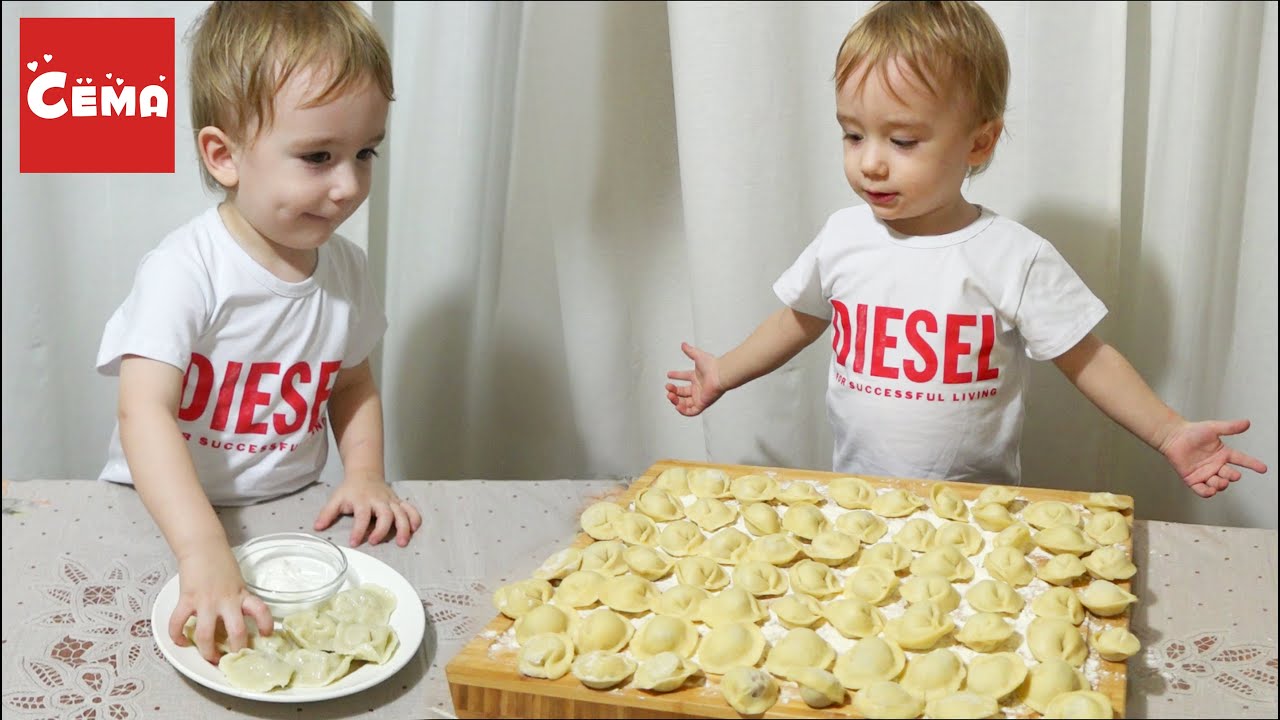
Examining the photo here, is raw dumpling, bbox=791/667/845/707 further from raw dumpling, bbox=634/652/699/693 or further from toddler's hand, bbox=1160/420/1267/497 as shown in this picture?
toddler's hand, bbox=1160/420/1267/497

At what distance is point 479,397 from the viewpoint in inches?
51.3

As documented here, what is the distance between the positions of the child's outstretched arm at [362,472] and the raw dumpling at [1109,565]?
0.45 m

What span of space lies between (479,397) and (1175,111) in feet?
2.46

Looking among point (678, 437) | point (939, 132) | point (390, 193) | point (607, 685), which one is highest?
point (939, 132)

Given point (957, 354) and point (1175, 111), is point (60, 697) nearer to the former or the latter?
point (957, 354)

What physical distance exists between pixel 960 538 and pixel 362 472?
0.46 m

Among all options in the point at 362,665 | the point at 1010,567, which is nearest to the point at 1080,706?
the point at 1010,567

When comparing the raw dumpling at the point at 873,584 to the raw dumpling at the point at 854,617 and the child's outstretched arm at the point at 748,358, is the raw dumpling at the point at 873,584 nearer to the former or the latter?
the raw dumpling at the point at 854,617

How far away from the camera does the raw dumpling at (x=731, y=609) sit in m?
0.62

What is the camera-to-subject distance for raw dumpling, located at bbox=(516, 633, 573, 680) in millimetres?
574

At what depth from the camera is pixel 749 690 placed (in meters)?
0.55

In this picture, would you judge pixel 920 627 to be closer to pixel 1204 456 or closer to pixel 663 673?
pixel 663 673

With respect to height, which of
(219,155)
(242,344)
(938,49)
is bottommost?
(242,344)

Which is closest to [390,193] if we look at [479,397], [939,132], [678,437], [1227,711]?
[479,397]
